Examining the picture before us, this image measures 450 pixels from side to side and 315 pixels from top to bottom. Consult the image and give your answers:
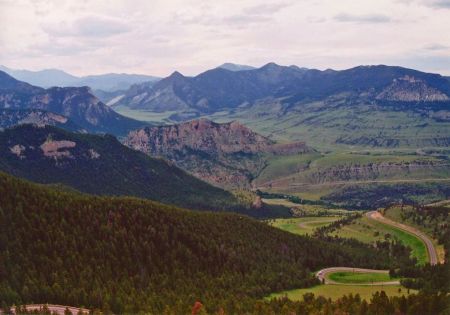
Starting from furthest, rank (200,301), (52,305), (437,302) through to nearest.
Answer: (200,301)
(52,305)
(437,302)

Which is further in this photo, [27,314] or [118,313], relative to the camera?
[118,313]

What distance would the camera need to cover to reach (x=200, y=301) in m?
189

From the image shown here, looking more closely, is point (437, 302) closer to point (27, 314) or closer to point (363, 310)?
point (363, 310)

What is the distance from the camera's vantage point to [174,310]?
553ft

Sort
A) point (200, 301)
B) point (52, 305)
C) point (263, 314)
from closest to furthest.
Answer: point (263, 314), point (52, 305), point (200, 301)

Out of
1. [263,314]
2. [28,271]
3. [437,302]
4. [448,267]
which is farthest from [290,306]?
[28,271]

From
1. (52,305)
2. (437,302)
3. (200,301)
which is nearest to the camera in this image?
(437,302)

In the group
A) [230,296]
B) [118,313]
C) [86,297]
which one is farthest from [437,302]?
[86,297]

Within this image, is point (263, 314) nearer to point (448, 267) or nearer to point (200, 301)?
point (200, 301)

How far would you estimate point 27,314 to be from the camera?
154250 millimetres

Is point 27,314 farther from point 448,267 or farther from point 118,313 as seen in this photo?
point 448,267

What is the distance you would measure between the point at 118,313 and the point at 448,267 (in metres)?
104

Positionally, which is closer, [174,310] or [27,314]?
[27,314]

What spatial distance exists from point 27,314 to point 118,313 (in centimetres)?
2692
